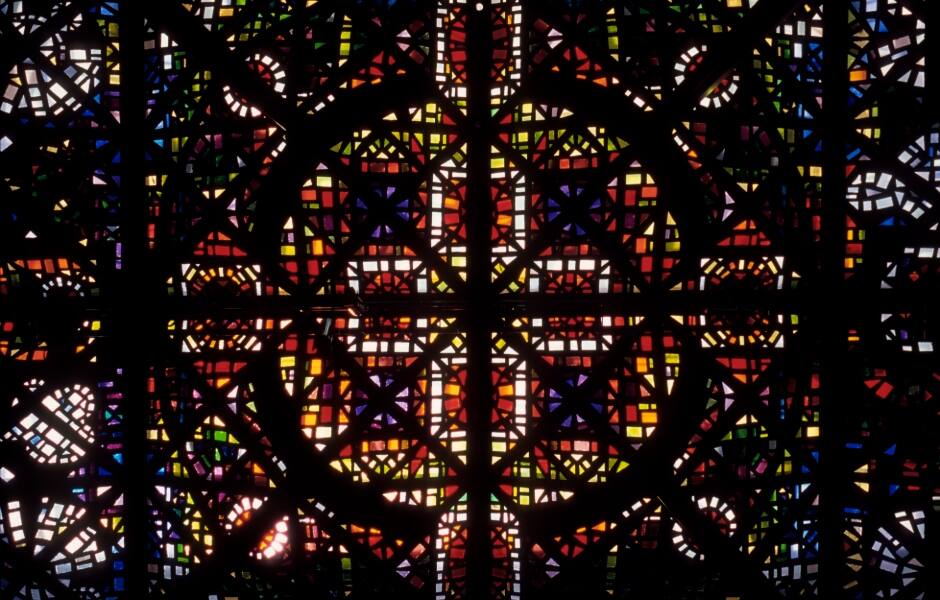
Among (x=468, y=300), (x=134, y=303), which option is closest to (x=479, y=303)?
(x=468, y=300)

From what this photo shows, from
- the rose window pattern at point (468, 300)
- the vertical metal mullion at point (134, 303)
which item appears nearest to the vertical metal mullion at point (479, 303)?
the rose window pattern at point (468, 300)

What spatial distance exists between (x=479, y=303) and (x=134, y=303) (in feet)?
6.36

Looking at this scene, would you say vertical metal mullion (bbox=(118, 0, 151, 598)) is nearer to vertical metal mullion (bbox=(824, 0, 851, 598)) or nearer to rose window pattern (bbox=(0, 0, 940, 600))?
rose window pattern (bbox=(0, 0, 940, 600))

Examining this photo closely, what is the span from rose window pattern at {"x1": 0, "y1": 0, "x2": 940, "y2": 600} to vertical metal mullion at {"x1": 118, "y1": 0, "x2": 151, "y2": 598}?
2 cm

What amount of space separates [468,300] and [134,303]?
188cm

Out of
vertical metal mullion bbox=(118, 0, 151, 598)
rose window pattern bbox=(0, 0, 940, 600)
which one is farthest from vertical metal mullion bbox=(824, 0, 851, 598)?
vertical metal mullion bbox=(118, 0, 151, 598)

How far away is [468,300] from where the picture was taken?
13.5ft

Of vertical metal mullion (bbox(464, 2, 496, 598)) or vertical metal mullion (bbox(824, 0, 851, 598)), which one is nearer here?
vertical metal mullion (bbox(824, 0, 851, 598))

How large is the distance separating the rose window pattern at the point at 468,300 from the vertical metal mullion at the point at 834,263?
0.06ft

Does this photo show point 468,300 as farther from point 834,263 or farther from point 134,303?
point 834,263

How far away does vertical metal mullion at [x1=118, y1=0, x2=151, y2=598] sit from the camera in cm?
411

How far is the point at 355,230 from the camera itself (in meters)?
4.13

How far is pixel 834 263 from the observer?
4.02 m

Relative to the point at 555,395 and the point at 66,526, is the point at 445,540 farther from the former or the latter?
the point at 66,526
